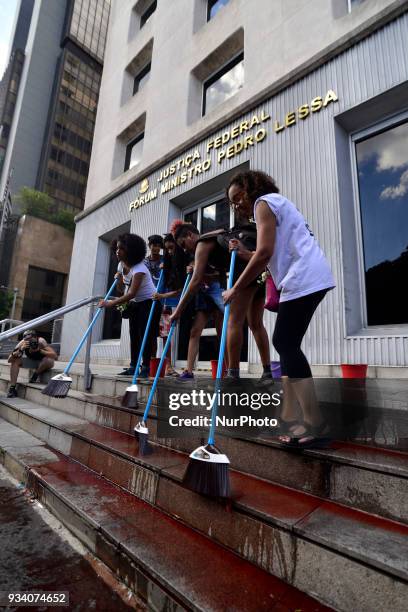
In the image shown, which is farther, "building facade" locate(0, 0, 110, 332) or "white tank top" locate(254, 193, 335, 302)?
"building facade" locate(0, 0, 110, 332)

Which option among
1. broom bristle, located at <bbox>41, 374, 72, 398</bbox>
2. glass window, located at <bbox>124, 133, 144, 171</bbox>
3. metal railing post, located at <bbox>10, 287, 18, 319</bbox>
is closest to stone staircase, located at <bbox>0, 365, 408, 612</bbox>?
broom bristle, located at <bbox>41, 374, 72, 398</bbox>

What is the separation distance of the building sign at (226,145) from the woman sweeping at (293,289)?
473cm

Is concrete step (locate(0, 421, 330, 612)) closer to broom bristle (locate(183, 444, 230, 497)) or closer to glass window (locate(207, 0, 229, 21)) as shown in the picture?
broom bristle (locate(183, 444, 230, 497))

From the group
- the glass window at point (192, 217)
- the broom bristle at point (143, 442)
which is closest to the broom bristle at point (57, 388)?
the broom bristle at point (143, 442)

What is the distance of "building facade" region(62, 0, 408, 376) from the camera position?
4859 mm

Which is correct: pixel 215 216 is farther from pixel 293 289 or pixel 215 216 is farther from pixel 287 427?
pixel 287 427

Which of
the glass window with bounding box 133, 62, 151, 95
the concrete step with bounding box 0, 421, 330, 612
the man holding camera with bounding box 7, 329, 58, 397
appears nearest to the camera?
the concrete step with bounding box 0, 421, 330, 612

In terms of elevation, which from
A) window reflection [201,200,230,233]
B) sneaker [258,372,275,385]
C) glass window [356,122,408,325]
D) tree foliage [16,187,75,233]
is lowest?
sneaker [258,372,275,385]

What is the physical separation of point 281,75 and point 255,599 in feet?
25.5

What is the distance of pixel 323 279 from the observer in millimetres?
1950

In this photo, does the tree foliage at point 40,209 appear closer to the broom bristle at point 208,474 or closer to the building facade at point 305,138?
the building facade at point 305,138

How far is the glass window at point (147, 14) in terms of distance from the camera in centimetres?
1162

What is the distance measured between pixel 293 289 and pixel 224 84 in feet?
27.8

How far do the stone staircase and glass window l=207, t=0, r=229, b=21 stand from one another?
1093 cm
